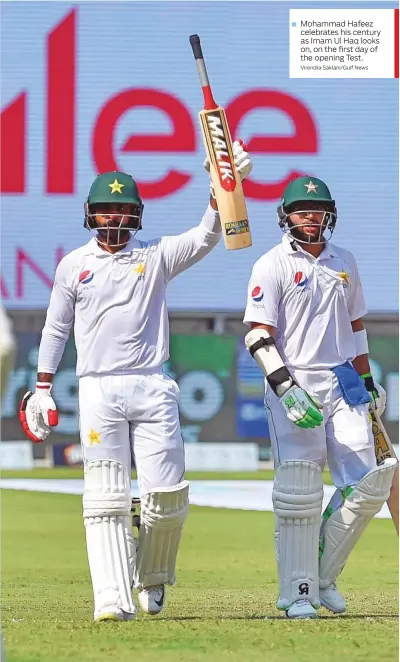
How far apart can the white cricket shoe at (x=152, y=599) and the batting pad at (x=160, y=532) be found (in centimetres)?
3

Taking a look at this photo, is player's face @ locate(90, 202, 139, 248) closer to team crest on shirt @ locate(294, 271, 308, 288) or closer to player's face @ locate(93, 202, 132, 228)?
player's face @ locate(93, 202, 132, 228)

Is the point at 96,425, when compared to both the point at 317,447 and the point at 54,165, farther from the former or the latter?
the point at 54,165

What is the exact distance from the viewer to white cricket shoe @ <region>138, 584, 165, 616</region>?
633 centimetres

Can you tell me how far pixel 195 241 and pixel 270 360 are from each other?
0.62m

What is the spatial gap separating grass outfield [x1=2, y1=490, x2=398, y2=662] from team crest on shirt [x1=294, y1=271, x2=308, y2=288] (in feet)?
4.60

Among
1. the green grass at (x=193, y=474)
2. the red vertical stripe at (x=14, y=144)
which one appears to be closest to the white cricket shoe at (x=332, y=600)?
the green grass at (x=193, y=474)

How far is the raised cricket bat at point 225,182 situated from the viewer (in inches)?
245

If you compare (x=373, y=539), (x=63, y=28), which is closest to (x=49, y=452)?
(x=63, y=28)

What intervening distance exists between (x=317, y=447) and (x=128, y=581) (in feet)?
3.18

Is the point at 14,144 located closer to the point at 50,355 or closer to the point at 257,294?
the point at 50,355

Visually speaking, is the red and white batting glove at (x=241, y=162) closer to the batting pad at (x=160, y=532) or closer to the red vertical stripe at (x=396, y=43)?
the batting pad at (x=160, y=532)

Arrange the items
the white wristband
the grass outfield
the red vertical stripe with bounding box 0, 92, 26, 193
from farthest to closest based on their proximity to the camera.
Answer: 1. the red vertical stripe with bounding box 0, 92, 26, 193
2. the white wristband
3. the grass outfield

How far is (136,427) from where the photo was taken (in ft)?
20.5

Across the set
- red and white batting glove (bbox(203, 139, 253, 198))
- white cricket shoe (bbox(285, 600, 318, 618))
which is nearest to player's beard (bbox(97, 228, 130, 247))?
red and white batting glove (bbox(203, 139, 253, 198))
